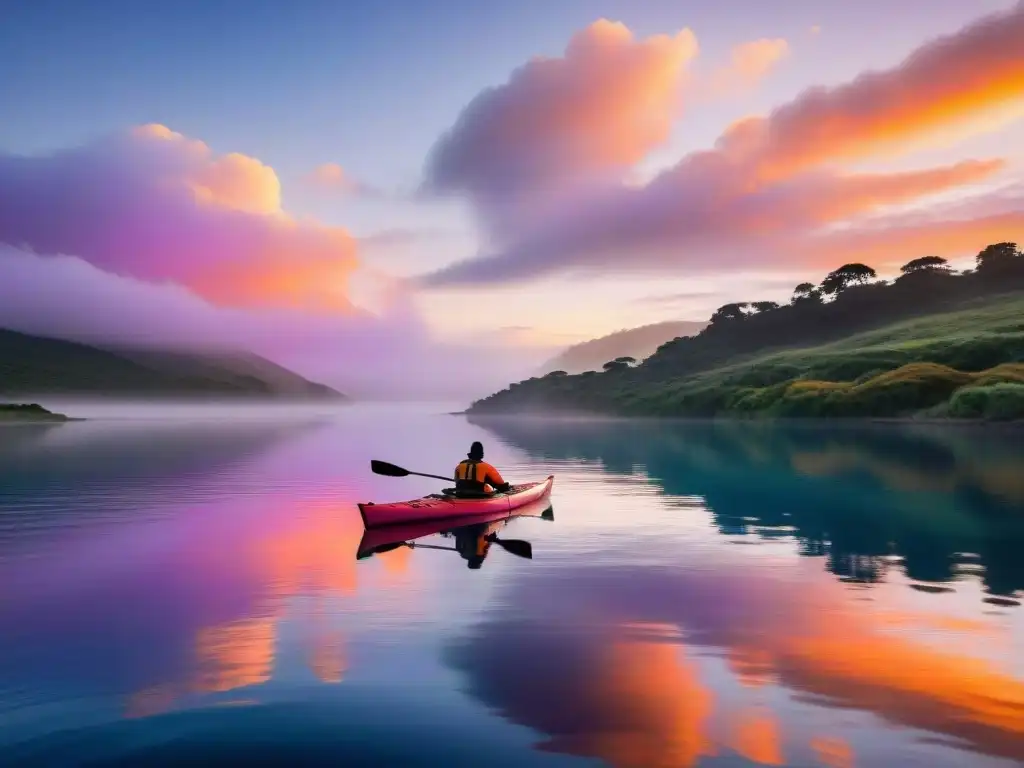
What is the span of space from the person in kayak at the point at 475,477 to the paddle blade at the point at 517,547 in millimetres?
3349

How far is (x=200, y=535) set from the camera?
26.1 metres

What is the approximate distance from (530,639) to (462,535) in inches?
505

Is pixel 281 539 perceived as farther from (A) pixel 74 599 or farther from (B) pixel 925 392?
(B) pixel 925 392

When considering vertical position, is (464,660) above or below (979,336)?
below

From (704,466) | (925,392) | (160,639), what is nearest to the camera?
(160,639)

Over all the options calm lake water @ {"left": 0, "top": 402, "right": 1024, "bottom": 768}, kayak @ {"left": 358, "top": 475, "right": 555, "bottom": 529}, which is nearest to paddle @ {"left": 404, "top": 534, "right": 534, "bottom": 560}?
calm lake water @ {"left": 0, "top": 402, "right": 1024, "bottom": 768}

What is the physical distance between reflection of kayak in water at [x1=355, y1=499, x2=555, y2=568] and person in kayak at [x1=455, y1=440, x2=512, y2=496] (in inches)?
40.8

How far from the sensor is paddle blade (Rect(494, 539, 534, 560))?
75.5ft

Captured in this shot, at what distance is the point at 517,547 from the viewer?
79.4 ft

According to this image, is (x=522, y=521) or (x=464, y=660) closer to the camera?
(x=464, y=660)

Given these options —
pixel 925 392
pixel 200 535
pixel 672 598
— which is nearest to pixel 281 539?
pixel 200 535

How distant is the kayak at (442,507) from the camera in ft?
84.1

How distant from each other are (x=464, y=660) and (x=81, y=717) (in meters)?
5.51

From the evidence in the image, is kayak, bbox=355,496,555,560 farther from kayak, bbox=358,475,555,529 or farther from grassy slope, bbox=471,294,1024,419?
grassy slope, bbox=471,294,1024,419
